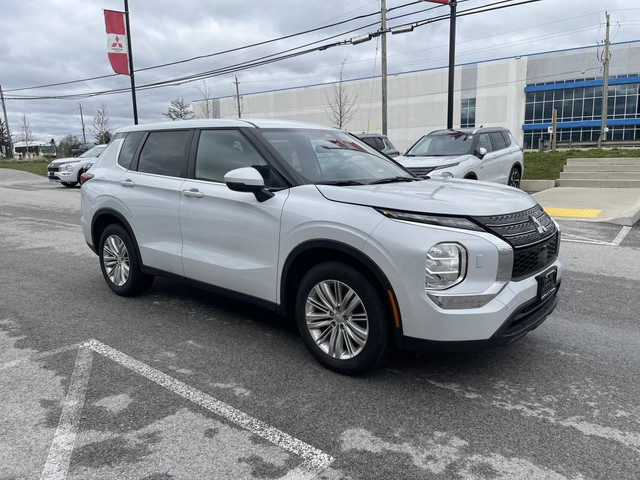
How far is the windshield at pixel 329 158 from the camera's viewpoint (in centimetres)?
414

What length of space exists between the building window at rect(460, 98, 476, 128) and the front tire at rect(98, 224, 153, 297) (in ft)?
221

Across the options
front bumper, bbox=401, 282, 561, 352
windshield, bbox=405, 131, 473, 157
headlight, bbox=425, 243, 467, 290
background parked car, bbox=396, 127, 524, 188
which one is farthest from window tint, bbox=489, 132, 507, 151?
headlight, bbox=425, 243, 467, 290

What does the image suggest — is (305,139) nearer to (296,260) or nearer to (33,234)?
(296,260)

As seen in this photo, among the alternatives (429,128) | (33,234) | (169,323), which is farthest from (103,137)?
(169,323)

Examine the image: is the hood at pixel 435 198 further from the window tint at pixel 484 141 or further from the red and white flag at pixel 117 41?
the red and white flag at pixel 117 41

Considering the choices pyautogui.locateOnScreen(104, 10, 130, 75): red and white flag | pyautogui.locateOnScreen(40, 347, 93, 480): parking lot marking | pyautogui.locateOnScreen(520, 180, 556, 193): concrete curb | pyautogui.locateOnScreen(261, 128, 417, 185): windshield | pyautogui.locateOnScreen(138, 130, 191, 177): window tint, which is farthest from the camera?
pyautogui.locateOnScreen(104, 10, 130, 75): red and white flag

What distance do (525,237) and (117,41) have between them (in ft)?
63.5

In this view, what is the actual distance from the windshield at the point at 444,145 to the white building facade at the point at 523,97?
181 feet

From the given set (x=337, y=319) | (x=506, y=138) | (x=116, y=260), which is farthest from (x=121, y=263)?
(x=506, y=138)

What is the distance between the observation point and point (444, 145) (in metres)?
11.7

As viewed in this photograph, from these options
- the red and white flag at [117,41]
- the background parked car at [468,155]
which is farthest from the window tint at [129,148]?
the red and white flag at [117,41]

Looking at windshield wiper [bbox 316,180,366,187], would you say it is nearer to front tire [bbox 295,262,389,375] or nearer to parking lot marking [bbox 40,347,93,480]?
front tire [bbox 295,262,389,375]

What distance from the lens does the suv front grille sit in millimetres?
3334

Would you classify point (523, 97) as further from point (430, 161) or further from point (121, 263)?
point (121, 263)
